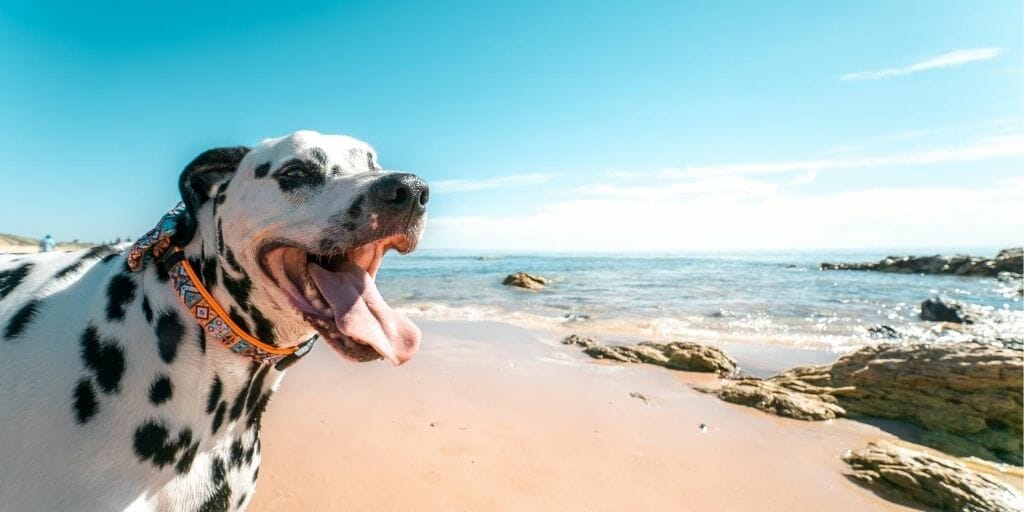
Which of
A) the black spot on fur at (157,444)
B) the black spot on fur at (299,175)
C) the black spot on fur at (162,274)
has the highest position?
the black spot on fur at (299,175)

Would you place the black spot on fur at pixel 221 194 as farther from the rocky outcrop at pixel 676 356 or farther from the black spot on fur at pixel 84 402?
the rocky outcrop at pixel 676 356

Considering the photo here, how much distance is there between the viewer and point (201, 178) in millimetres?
1989

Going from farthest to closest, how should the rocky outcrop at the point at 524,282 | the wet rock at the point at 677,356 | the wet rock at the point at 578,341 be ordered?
the rocky outcrop at the point at 524,282 < the wet rock at the point at 578,341 < the wet rock at the point at 677,356

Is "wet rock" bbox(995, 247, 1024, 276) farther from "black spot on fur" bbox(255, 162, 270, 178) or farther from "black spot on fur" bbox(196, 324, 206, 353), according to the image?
"black spot on fur" bbox(196, 324, 206, 353)

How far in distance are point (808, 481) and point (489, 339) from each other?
20.5 ft

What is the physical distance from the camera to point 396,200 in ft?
6.23

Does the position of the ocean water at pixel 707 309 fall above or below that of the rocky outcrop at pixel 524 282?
below

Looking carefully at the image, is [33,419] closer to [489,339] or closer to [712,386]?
[712,386]

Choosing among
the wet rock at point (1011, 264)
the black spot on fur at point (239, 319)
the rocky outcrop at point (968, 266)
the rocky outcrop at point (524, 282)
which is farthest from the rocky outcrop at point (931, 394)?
the wet rock at point (1011, 264)

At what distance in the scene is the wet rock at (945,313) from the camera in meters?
14.6

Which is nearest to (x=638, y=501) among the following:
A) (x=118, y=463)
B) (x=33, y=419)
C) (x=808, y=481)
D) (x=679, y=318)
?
(x=808, y=481)

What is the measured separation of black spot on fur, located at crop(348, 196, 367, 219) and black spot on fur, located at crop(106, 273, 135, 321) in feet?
2.83

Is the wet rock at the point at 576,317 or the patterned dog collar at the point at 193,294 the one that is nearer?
the patterned dog collar at the point at 193,294

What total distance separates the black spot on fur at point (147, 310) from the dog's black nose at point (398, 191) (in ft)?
3.01
